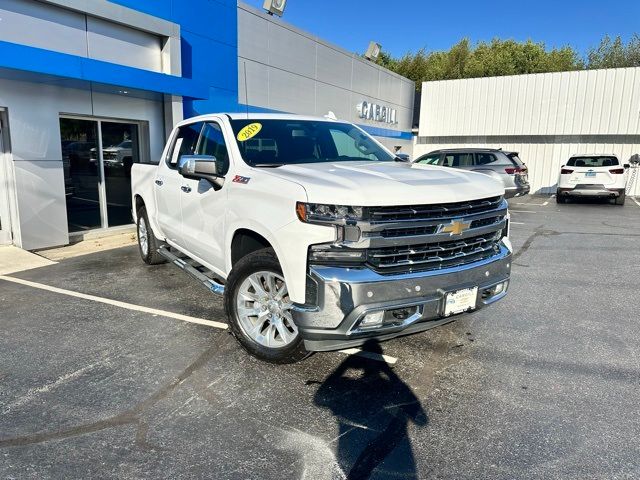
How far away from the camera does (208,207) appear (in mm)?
4527

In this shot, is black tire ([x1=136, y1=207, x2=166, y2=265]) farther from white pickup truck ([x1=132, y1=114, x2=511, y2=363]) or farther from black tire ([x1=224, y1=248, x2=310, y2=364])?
black tire ([x1=224, y1=248, x2=310, y2=364])

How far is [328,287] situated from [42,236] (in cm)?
772

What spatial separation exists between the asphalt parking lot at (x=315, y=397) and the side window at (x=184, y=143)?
5.48 ft

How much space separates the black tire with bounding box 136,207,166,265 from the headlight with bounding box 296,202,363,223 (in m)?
4.14

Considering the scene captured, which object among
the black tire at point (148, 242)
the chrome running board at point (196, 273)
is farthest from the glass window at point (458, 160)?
the chrome running board at point (196, 273)

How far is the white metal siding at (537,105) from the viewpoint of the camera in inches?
833

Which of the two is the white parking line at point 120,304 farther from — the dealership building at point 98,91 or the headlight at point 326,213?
the dealership building at point 98,91

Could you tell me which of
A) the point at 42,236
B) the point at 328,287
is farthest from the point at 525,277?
the point at 42,236

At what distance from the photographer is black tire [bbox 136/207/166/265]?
6.88 meters

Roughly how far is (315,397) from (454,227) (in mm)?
1571

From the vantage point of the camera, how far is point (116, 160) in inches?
411

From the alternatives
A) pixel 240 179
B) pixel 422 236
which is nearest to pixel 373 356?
pixel 422 236

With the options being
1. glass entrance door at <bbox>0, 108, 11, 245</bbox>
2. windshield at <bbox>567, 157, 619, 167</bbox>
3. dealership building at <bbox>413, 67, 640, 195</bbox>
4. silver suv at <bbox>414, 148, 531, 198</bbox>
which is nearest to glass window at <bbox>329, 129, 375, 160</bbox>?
glass entrance door at <bbox>0, 108, 11, 245</bbox>

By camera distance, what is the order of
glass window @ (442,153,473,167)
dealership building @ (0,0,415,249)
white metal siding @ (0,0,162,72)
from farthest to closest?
glass window @ (442,153,473,167)
dealership building @ (0,0,415,249)
white metal siding @ (0,0,162,72)
